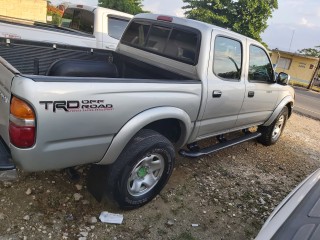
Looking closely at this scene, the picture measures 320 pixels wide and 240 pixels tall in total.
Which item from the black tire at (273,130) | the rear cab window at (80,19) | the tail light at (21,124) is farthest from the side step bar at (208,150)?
the rear cab window at (80,19)

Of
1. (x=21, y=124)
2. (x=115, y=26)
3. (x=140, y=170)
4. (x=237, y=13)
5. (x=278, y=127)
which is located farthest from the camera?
(x=237, y=13)

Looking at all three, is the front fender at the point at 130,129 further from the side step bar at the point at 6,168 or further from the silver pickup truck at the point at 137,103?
the side step bar at the point at 6,168

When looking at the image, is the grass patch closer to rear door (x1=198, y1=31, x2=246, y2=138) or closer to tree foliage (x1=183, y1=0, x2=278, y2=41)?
rear door (x1=198, y1=31, x2=246, y2=138)

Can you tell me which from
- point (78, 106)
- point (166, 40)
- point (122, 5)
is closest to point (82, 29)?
point (166, 40)

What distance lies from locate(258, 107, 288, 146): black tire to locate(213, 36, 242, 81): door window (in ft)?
6.16

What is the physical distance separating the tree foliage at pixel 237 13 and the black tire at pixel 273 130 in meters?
19.8

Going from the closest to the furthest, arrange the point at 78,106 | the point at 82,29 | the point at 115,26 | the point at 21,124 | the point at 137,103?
the point at 21,124
the point at 78,106
the point at 137,103
the point at 115,26
the point at 82,29

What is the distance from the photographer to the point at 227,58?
3752mm

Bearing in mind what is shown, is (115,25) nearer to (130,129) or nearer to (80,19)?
(80,19)

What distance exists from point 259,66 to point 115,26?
400 cm

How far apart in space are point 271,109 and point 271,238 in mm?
3566

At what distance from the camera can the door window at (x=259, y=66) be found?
4184 millimetres

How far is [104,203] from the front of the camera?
317 cm

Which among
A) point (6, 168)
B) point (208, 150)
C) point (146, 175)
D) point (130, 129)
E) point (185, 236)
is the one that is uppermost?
point (130, 129)
